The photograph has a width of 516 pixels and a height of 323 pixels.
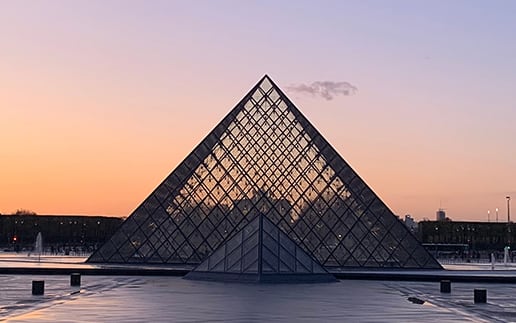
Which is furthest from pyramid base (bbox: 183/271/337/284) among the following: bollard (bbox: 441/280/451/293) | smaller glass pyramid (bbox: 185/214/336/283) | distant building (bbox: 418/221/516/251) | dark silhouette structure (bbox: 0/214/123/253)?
distant building (bbox: 418/221/516/251)

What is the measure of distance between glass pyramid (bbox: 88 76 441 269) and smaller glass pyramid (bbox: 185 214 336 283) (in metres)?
10.0

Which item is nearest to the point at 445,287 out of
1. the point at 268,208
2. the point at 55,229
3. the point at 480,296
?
the point at 480,296

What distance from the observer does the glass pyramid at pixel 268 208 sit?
4212 centimetres

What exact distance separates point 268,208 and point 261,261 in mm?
13952

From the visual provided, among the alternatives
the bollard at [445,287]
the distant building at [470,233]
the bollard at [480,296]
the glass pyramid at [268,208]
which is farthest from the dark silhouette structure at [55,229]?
the bollard at [480,296]

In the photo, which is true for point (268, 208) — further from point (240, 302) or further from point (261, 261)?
point (240, 302)

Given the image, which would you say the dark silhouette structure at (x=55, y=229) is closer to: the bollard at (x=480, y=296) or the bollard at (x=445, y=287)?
the bollard at (x=445, y=287)

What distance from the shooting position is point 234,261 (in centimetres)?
3056

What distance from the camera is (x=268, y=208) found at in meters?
43.6

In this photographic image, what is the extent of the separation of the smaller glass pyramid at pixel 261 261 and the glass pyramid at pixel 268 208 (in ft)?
32.9

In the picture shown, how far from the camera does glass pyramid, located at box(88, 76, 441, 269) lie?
138 ft

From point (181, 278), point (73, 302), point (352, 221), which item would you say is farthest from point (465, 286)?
point (73, 302)

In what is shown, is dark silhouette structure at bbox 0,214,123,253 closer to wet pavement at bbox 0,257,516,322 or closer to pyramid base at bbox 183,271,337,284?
pyramid base at bbox 183,271,337,284

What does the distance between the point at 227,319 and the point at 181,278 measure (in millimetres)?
15209
